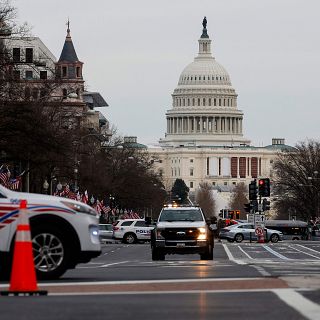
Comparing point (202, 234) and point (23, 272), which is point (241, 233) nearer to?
point (202, 234)

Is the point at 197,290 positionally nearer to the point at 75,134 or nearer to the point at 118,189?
the point at 75,134

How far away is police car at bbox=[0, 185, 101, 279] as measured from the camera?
69.3 ft

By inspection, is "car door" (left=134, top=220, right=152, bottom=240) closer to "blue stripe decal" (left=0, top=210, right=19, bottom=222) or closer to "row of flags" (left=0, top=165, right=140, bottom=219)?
"row of flags" (left=0, top=165, right=140, bottom=219)

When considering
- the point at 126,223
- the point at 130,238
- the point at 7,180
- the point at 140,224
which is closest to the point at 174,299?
the point at 7,180

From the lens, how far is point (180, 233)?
40875 mm

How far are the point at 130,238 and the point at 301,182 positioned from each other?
63.6 meters

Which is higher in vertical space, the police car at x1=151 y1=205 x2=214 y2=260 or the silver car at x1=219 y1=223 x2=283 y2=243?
the silver car at x1=219 y1=223 x2=283 y2=243

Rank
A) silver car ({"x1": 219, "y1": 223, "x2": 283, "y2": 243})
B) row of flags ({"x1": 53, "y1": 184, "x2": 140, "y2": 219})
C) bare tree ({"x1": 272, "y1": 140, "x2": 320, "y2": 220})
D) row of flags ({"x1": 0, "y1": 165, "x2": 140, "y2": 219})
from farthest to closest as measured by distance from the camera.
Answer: bare tree ({"x1": 272, "y1": 140, "x2": 320, "y2": 220}), silver car ({"x1": 219, "y1": 223, "x2": 283, "y2": 243}), row of flags ({"x1": 53, "y1": 184, "x2": 140, "y2": 219}), row of flags ({"x1": 0, "y1": 165, "x2": 140, "y2": 219})

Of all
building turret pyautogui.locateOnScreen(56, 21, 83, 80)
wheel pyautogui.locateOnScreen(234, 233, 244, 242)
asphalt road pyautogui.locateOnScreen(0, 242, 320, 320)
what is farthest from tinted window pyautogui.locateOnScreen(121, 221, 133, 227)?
asphalt road pyautogui.locateOnScreen(0, 242, 320, 320)

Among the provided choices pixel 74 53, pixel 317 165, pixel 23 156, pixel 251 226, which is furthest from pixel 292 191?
pixel 23 156

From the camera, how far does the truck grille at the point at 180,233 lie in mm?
40875

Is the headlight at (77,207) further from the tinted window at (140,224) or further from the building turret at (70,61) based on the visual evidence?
the building turret at (70,61)

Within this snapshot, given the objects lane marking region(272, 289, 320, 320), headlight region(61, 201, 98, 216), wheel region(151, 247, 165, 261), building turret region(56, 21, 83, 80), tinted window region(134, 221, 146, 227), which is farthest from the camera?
building turret region(56, 21, 83, 80)

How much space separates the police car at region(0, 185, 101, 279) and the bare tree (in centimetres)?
12071
